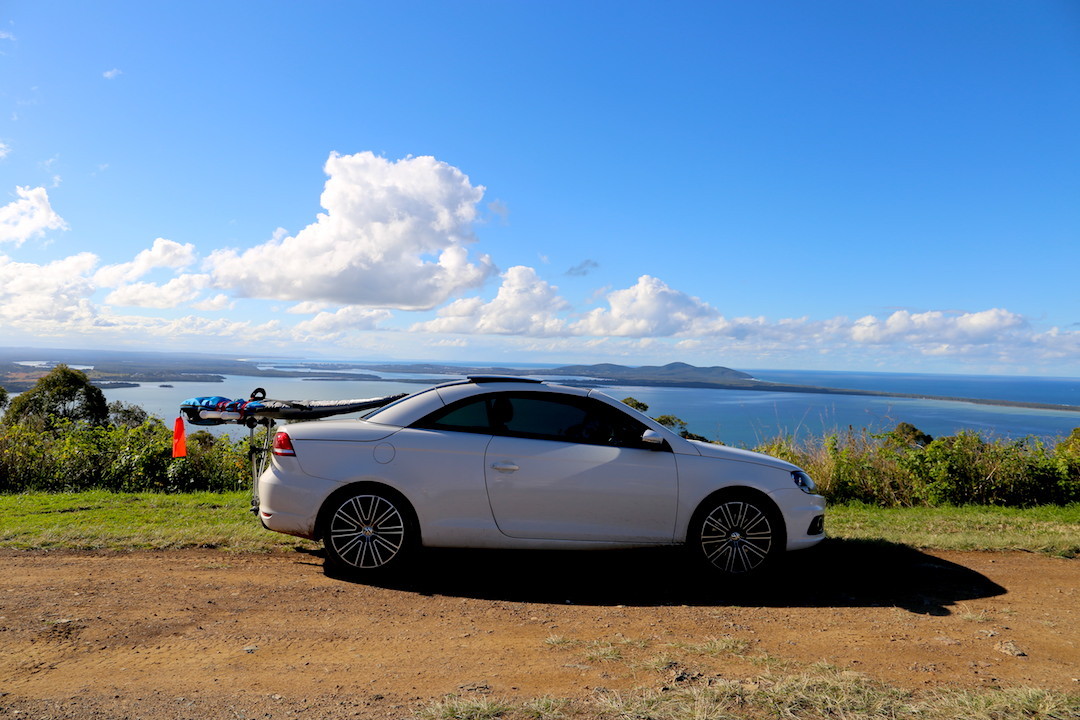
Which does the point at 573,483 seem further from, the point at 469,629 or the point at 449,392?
the point at 469,629

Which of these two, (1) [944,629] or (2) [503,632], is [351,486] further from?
(1) [944,629]

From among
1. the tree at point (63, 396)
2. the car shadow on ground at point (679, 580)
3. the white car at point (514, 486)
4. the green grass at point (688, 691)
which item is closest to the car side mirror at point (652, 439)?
the white car at point (514, 486)

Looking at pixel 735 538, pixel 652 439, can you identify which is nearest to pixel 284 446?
pixel 652 439

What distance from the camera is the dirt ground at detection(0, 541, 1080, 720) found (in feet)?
12.2

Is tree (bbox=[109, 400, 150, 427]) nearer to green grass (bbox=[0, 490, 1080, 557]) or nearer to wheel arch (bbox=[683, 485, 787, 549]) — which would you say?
green grass (bbox=[0, 490, 1080, 557])

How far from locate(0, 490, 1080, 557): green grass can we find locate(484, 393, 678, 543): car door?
262cm

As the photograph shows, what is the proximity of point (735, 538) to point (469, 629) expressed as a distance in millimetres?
2572

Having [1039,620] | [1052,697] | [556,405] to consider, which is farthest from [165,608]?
[1039,620]

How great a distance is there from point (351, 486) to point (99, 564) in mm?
2445

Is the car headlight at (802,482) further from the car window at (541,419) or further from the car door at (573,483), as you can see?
the car window at (541,419)

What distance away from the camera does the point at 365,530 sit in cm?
585

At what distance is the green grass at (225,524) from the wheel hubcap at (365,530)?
1.38m

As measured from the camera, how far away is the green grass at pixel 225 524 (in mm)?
6980

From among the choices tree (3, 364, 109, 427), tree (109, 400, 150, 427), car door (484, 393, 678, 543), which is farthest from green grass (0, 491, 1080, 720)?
tree (3, 364, 109, 427)
